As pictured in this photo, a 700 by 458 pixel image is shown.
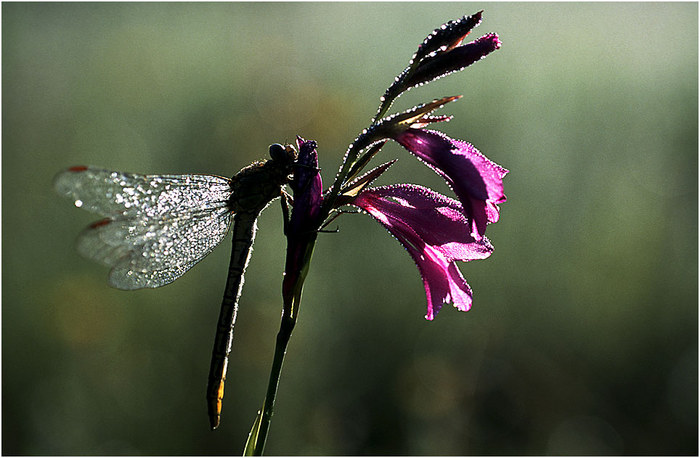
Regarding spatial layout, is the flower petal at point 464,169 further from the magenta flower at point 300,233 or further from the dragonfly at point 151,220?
the dragonfly at point 151,220

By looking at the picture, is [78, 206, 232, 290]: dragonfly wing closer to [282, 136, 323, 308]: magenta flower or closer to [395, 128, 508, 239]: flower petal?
[282, 136, 323, 308]: magenta flower

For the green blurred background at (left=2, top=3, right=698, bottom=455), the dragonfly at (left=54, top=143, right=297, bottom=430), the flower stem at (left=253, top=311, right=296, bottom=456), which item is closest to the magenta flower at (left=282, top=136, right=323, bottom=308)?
the flower stem at (left=253, top=311, right=296, bottom=456)

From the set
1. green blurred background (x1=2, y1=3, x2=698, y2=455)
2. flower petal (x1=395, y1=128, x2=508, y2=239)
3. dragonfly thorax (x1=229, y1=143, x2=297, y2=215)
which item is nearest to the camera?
flower petal (x1=395, y1=128, x2=508, y2=239)

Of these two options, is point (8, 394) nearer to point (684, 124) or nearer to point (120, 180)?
point (120, 180)

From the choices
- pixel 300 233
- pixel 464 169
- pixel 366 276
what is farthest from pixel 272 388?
pixel 366 276

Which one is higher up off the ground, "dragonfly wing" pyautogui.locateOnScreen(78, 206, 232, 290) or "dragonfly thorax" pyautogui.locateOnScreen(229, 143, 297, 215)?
"dragonfly thorax" pyautogui.locateOnScreen(229, 143, 297, 215)

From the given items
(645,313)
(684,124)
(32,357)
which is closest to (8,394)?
(32,357)
